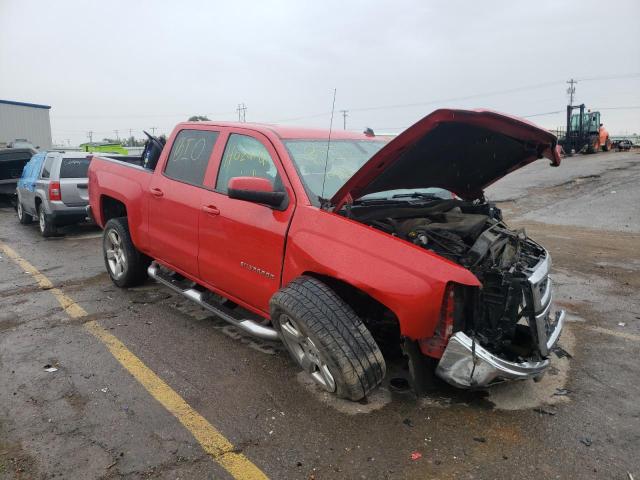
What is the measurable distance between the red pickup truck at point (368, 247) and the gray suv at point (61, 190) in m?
5.33

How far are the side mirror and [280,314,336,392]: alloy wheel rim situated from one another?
2.58 ft

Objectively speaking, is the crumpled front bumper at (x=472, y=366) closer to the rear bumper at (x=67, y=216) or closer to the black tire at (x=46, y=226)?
the rear bumper at (x=67, y=216)

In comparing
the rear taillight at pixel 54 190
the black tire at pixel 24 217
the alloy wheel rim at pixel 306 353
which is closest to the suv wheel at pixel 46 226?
the rear taillight at pixel 54 190

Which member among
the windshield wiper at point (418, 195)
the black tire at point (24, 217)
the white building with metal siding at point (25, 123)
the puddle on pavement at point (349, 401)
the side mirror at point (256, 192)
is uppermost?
the white building with metal siding at point (25, 123)

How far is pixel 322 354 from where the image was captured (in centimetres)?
290

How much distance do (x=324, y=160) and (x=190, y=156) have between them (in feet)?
4.65

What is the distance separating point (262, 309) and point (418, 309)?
134 centimetres

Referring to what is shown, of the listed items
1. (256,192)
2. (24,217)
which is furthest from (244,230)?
(24,217)

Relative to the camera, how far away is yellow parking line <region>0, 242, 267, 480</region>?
2568 millimetres

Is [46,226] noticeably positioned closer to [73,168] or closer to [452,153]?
[73,168]

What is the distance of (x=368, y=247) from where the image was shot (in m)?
2.86

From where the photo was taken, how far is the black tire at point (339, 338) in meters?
2.83

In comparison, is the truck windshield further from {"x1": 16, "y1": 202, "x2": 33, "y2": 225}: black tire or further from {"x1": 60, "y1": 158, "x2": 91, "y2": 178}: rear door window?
{"x1": 16, "y1": 202, "x2": 33, "y2": 225}: black tire

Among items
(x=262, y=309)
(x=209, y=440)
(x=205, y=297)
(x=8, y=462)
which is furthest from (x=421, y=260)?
(x=8, y=462)
